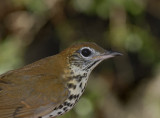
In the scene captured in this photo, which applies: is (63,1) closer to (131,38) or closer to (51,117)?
(131,38)

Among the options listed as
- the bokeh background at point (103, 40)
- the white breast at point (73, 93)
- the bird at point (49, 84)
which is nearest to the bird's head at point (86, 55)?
the bird at point (49, 84)

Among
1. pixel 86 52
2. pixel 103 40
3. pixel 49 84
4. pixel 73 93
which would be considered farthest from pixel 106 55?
pixel 103 40

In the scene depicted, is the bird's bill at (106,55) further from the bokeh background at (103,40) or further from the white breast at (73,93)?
the bokeh background at (103,40)

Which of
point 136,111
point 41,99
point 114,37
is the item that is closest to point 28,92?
point 41,99

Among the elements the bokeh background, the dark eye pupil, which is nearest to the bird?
the dark eye pupil

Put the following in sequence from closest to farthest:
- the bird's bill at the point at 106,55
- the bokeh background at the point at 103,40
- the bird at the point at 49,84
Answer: the bird at the point at 49,84 < the bird's bill at the point at 106,55 < the bokeh background at the point at 103,40
